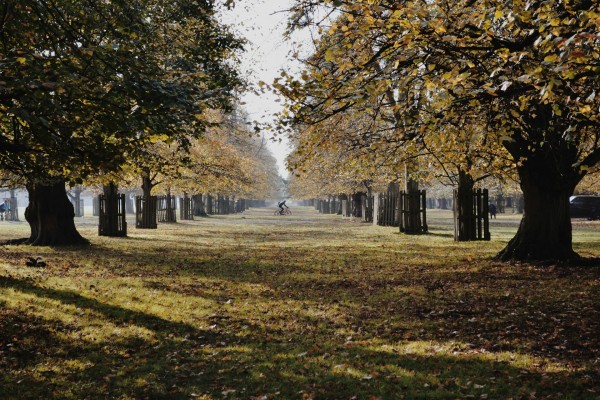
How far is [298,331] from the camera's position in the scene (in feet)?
26.8

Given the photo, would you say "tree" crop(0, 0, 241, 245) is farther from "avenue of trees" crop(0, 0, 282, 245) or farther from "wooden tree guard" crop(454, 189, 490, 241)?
"wooden tree guard" crop(454, 189, 490, 241)

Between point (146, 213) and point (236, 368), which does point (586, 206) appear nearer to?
point (146, 213)

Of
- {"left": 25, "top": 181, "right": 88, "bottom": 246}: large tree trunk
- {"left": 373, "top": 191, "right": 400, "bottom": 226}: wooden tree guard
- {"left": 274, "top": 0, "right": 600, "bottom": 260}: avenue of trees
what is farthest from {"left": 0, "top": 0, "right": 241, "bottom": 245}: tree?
{"left": 373, "top": 191, "right": 400, "bottom": 226}: wooden tree guard

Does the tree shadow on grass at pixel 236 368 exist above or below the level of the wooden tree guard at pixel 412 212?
below

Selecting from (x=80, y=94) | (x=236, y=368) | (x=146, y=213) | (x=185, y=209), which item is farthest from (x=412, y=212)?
(x=185, y=209)

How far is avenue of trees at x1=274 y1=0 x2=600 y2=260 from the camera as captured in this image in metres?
6.62

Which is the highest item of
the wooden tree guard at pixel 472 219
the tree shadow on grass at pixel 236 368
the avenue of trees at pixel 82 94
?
the avenue of trees at pixel 82 94

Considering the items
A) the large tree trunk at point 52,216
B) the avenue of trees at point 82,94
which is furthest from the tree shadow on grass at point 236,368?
the large tree trunk at point 52,216

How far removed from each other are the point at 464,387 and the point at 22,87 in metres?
6.12

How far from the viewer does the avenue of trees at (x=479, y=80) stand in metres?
6.62

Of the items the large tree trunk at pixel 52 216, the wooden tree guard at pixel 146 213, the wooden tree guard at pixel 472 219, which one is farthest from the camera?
the wooden tree guard at pixel 146 213

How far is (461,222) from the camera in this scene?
21.4 meters

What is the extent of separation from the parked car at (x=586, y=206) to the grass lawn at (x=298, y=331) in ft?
112

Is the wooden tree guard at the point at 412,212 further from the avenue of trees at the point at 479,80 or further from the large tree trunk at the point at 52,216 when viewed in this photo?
the large tree trunk at the point at 52,216
